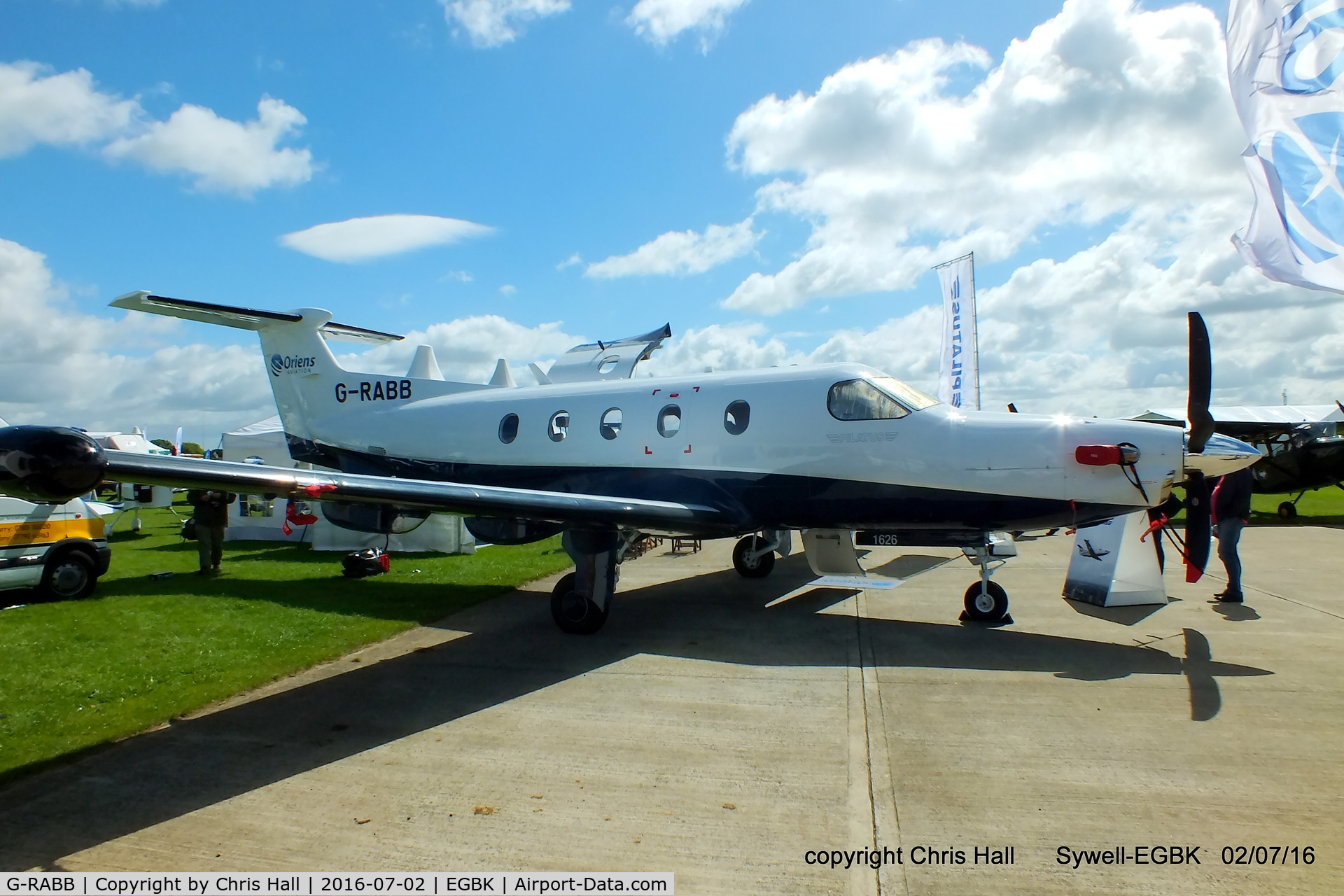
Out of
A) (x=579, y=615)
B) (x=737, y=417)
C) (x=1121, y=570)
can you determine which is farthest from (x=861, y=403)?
(x=1121, y=570)

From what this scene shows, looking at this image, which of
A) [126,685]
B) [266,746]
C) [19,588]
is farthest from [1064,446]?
A: [19,588]

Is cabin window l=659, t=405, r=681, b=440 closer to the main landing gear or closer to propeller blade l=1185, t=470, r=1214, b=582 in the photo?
the main landing gear

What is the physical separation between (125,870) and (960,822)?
4186 mm

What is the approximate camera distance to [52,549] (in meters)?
9.66

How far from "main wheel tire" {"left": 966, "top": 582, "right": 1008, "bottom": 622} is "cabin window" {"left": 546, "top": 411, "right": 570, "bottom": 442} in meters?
5.42

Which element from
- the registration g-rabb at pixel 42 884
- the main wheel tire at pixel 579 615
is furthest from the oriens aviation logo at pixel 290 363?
the registration g-rabb at pixel 42 884

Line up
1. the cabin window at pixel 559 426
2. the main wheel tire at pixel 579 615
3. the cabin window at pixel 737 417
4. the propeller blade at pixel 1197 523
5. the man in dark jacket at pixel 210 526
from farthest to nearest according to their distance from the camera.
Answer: the man in dark jacket at pixel 210 526 < the cabin window at pixel 559 426 < the cabin window at pixel 737 417 < the main wheel tire at pixel 579 615 < the propeller blade at pixel 1197 523

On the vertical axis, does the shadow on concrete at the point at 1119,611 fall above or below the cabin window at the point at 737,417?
below

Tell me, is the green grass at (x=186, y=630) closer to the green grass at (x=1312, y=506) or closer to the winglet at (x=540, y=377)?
the winglet at (x=540, y=377)

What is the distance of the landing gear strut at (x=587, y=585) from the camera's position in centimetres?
802

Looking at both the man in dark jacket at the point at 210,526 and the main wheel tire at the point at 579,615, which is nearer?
the main wheel tire at the point at 579,615

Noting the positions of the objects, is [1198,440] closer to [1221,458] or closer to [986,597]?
[1221,458]

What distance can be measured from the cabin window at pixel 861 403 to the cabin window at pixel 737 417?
0.98 meters

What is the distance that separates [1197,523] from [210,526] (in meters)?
13.7
